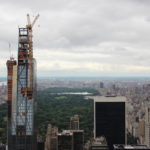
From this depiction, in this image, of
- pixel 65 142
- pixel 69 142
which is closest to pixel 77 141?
pixel 69 142

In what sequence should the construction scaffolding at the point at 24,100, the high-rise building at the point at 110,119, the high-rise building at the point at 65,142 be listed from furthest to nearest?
1. the high-rise building at the point at 110,119
2. the high-rise building at the point at 65,142
3. the construction scaffolding at the point at 24,100

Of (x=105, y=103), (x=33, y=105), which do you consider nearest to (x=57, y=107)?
(x=105, y=103)

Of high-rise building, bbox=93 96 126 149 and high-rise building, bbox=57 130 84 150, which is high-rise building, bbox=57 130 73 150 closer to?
high-rise building, bbox=57 130 84 150

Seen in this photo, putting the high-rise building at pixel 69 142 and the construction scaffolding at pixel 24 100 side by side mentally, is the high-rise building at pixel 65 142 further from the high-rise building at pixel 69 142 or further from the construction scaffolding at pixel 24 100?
the construction scaffolding at pixel 24 100

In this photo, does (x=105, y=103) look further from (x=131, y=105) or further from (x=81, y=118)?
(x=131, y=105)

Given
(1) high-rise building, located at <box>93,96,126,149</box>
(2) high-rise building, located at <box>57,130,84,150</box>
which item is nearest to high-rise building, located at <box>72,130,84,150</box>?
(2) high-rise building, located at <box>57,130,84,150</box>

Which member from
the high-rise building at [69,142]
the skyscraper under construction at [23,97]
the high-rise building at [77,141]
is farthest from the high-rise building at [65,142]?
the skyscraper under construction at [23,97]
